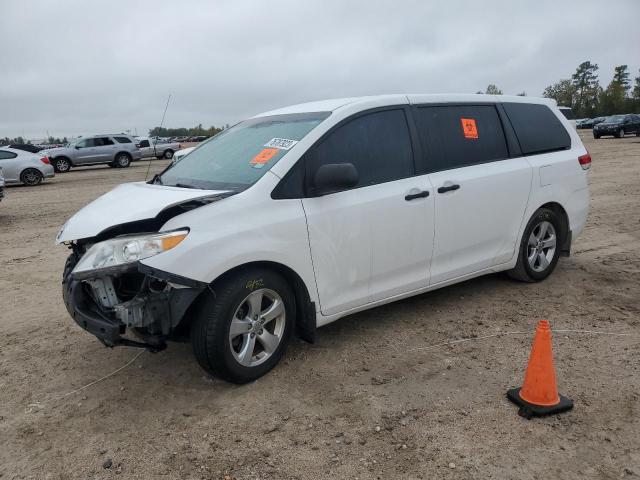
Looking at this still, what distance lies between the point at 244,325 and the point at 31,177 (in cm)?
1823

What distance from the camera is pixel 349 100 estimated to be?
4.27 meters

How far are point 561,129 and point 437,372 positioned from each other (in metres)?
3.16

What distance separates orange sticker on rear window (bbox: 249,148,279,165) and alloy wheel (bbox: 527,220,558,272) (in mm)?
2752

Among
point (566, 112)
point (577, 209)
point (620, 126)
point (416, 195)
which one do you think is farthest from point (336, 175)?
point (620, 126)

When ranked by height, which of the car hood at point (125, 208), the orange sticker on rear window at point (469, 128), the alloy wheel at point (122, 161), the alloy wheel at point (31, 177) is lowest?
the car hood at point (125, 208)

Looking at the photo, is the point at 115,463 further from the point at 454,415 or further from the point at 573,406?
the point at 573,406

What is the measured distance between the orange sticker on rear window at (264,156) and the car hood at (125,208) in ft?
1.31

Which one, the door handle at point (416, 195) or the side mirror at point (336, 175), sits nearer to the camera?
the side mirror at point (336, 175)

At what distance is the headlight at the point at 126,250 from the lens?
3.15 metres

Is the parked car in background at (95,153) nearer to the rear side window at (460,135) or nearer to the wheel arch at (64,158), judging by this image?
the wheel arch at (64,158)

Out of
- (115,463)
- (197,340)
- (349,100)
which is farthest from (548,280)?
(115,463)

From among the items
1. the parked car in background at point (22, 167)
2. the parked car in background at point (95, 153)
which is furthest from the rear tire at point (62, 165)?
the parked car in background at point (22, 167)

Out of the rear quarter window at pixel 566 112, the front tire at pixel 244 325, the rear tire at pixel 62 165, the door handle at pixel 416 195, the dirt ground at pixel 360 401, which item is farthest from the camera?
the rear tire at pixel 62 165

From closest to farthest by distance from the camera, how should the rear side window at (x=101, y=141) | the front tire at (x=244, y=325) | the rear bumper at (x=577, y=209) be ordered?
the front tire at (x=244, y=325)
the rear bumper at (x=577, y=209)
the rear side window at (x=101, y=141)
